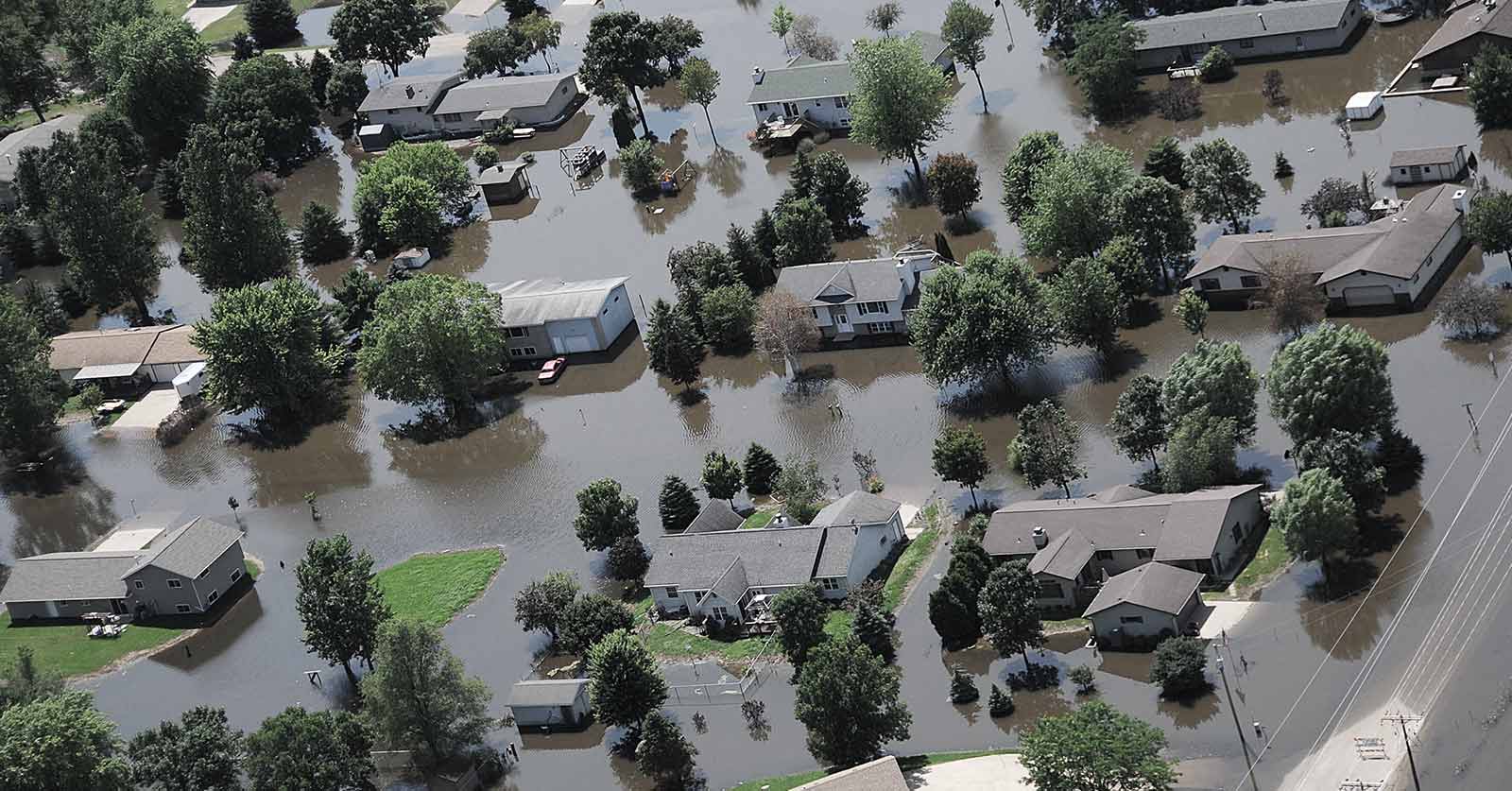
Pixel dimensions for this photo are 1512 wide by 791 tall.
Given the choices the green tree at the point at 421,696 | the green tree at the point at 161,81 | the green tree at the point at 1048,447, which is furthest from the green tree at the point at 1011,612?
the green tree at the point at 161,81

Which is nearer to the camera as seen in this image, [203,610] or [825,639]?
[825,639]

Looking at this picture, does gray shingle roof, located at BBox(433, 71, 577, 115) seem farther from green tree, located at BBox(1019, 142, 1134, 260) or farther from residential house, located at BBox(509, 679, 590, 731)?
residential house, located at BBox(509, 679, 590, 731)

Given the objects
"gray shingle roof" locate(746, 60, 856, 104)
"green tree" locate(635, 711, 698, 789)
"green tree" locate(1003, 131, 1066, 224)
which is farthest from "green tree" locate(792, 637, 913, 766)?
"gray shingle roof" locate(746, 60, 856, 104)

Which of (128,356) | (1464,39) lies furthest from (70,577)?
(1464,39)

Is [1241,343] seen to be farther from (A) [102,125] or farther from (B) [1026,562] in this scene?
(A) [102,125]

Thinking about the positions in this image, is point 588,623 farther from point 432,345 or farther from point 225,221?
point 225,221

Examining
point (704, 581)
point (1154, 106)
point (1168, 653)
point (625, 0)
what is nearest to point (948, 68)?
point (1154, 106)
